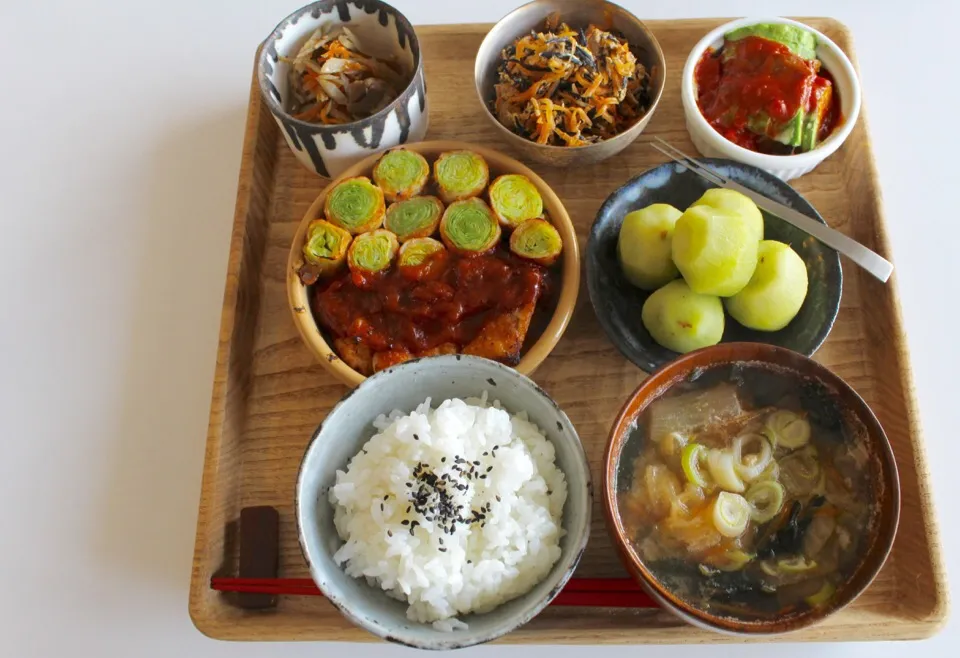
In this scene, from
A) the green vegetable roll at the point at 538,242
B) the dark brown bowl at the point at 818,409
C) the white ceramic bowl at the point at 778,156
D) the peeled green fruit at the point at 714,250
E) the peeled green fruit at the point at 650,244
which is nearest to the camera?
the dark brown bowl at the point at 818,409

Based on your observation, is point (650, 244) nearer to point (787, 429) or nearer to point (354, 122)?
point (787, 429)

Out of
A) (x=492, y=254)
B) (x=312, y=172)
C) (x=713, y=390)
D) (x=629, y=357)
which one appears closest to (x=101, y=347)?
(x=312, y=172)

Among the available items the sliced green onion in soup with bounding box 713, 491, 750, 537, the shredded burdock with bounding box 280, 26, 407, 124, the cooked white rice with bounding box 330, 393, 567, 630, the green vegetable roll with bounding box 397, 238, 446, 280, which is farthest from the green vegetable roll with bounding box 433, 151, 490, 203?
the sliced green onion in soup with bounding box 713, 491, 750, 537

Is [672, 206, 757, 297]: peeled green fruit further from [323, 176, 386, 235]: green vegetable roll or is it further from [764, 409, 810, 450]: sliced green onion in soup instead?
[323, 176, 386, 235]: green vegetable roll

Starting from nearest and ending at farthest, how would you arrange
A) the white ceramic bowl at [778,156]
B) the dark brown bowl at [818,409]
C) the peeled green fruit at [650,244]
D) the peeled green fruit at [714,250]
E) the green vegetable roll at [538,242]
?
the dark brown bowl at [818,409] < the peeled green fruit at [714,250] < the peeled green fruit at [650,244] < the green vegetable roll at [538,242] < the white ceramic bowl at [778,156]

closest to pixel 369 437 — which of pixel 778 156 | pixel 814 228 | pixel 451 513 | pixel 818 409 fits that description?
pixel 451 513

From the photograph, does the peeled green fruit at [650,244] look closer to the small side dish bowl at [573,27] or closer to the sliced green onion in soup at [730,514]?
the small side dish bowl at [573,27]

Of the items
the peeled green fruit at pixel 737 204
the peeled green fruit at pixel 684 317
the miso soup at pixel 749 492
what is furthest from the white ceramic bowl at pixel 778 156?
the miso soup at pixel 749 492
